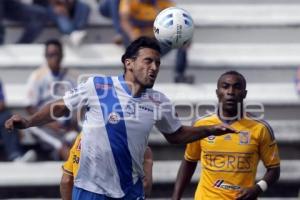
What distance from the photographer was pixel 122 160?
560cm

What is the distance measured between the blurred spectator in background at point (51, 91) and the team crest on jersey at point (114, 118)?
330cm

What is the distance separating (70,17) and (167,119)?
4.90m

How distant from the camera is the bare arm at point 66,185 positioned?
605cm

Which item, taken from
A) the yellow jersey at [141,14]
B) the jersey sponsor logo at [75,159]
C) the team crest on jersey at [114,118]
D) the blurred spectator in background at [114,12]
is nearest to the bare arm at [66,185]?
the jersey sponsor logo at [75,159]

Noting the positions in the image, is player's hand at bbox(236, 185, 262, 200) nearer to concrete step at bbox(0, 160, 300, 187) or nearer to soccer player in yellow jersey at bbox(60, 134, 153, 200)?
soccer player in yellow jersey at bbox(60, 134, 153, 200)

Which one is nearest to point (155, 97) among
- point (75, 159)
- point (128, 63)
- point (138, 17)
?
point (128, 63)

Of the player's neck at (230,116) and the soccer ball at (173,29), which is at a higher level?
the soccer ball at (173,29)

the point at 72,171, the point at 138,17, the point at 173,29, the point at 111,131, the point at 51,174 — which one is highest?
the point at 138,17

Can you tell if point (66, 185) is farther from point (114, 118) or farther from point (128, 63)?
point (128, 63)

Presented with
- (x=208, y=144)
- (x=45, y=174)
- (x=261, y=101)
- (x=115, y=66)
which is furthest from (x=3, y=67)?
(x=208, y=144)

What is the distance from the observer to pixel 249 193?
6059mm

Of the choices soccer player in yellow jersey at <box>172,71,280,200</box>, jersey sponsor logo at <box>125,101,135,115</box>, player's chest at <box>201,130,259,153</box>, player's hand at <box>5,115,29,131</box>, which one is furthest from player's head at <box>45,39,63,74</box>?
player's hand at <box>5,115,29,131</box>

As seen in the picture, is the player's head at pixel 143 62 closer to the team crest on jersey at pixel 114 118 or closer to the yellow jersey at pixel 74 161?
the team crest on jersey at pixel 114 118

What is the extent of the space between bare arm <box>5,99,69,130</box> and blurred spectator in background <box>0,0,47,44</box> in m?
4.88
